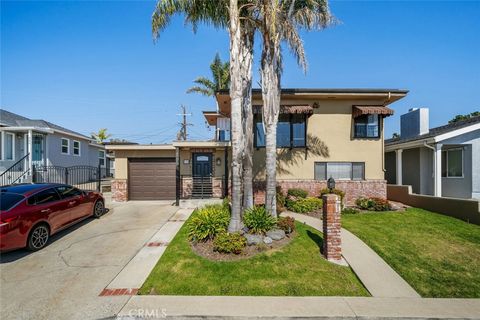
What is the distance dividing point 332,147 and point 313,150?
3.67 ft

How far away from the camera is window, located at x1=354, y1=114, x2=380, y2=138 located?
12781mm

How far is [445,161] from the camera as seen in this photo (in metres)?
12.8

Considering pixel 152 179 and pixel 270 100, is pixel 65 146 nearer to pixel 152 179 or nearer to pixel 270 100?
pixel 152 179

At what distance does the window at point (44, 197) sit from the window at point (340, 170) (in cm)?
1180

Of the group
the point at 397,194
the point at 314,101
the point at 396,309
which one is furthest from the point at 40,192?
the point at 397,194

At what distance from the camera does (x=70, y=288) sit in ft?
15.6

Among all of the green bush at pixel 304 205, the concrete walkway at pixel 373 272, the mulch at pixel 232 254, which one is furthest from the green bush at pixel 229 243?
the green bush at pixel 304 205

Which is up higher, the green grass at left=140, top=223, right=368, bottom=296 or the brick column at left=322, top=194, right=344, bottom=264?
the brick column at left=322, top=194, right=344, bottom=264

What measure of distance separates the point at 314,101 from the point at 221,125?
244 inches

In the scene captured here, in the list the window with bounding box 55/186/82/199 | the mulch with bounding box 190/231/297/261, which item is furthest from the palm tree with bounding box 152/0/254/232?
the window with bounding box 55/186/82/199

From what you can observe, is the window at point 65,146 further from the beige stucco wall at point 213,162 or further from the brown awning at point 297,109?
the brown awning at point 297,109

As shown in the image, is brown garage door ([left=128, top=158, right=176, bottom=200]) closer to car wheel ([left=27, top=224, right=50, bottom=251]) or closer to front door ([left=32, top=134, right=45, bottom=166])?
car wheel ([left=27, top=224, right=50, bottom=251])

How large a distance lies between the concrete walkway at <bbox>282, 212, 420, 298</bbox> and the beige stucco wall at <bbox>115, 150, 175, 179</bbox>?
10.5 meters

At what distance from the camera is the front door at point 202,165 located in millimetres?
13320
